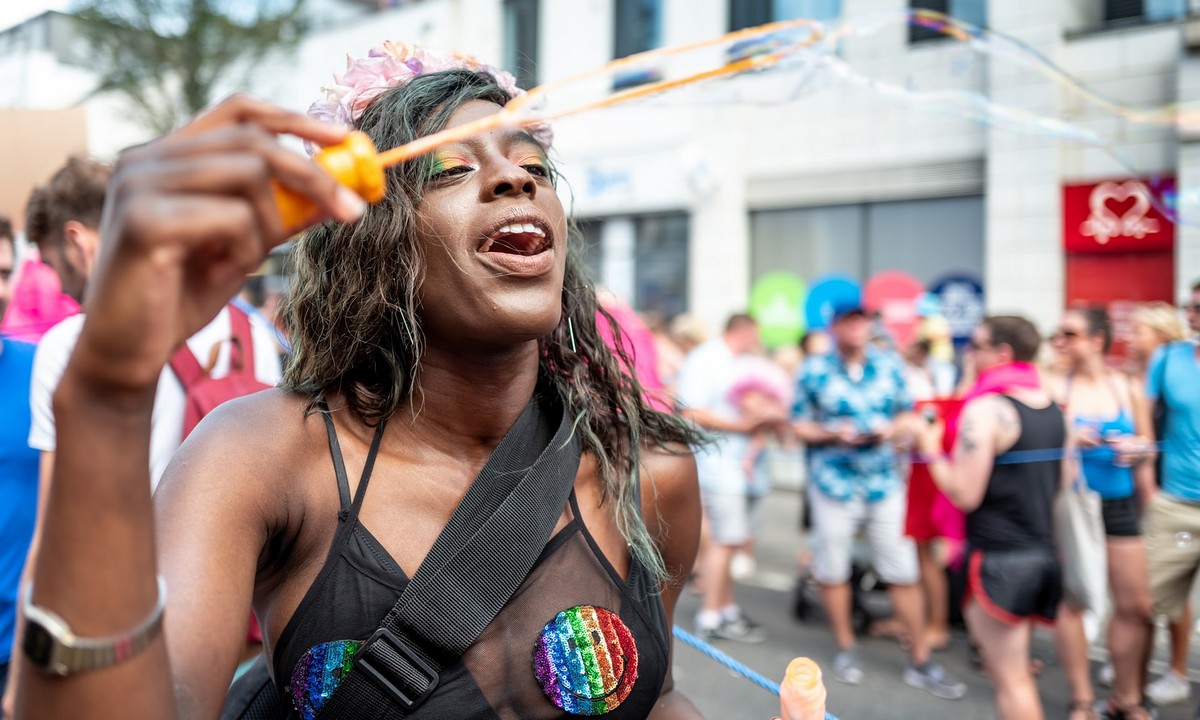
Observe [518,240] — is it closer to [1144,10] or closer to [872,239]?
[1144,10]

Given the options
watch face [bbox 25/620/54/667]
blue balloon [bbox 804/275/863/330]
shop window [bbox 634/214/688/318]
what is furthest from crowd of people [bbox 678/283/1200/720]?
shop window [bbox 634/214/688/318]

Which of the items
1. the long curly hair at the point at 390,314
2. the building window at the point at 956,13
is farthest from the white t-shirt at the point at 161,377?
the building window at the point at 956,13

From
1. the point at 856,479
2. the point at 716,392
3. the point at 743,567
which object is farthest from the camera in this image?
the point at 743,567

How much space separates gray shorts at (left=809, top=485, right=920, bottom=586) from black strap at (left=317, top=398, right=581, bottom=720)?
3816 millimetres

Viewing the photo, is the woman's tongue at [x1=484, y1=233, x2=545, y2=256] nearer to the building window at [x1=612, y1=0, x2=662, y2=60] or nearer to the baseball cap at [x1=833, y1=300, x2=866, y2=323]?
the baseball cap at [x1=833, y1=300, x2=866, y2=323]

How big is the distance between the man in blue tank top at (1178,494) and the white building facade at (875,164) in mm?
1839

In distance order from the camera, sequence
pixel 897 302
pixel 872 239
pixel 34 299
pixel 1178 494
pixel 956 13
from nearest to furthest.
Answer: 1. pixel 34 299
2. pixel 1178 494
3. pixel 897 302
4. pixel 956 13
5. pixel 872 239

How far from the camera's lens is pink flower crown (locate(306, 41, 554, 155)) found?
159 cm

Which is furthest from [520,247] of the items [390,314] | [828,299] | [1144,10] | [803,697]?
[1144,10]

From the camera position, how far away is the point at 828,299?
6.14m

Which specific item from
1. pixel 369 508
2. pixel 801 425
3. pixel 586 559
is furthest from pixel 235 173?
pixel 801 425

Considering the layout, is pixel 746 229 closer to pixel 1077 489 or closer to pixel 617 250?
pixel 617 250

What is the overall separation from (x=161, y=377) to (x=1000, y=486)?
3.39 metres

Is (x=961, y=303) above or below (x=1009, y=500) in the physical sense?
above
